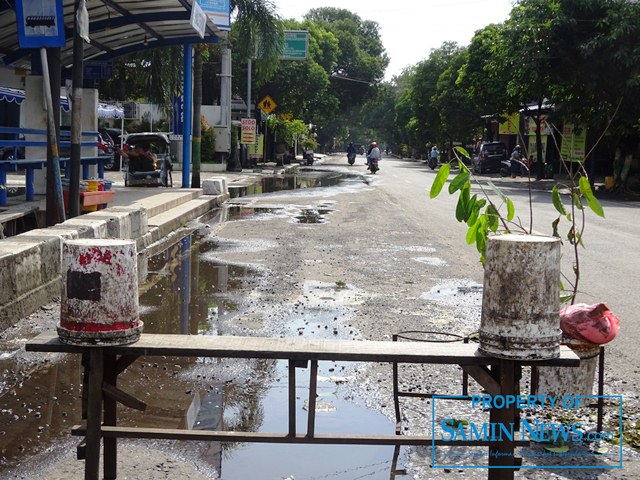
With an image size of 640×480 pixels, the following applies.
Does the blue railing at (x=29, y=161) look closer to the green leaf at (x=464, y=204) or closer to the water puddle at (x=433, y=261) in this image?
the water puddle at (x=433, y=261)

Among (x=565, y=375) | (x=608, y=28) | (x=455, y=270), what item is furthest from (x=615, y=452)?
(x=608, y=28)

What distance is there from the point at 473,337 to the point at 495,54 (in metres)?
31.3

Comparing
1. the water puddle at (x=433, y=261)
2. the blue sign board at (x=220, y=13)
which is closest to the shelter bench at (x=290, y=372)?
the water puddle at (x=433, y=261)

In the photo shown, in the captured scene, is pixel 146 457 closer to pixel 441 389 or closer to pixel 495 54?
pixel 441 389

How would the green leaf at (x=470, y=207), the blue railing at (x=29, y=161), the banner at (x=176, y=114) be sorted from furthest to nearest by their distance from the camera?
the banner at (x=176, y=114) < the blue railing at (x=29, y=161) < the green leaf at (x=470, y=207)

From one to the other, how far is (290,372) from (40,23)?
861 centimetres

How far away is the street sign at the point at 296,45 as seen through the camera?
41594 millimetres

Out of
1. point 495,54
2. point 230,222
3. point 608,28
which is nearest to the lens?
point 230,222

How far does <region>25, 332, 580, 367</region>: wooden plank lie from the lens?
376cm

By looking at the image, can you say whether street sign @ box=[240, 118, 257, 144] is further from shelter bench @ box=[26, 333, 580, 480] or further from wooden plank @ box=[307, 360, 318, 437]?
wooden plank @ box=[307, 360, 318, 437]

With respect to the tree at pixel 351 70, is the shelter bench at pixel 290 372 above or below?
below

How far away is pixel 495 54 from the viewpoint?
34.7 metres

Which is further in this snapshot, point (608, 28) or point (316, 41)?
point (316, 41)

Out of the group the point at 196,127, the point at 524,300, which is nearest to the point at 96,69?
the point at 196,127
